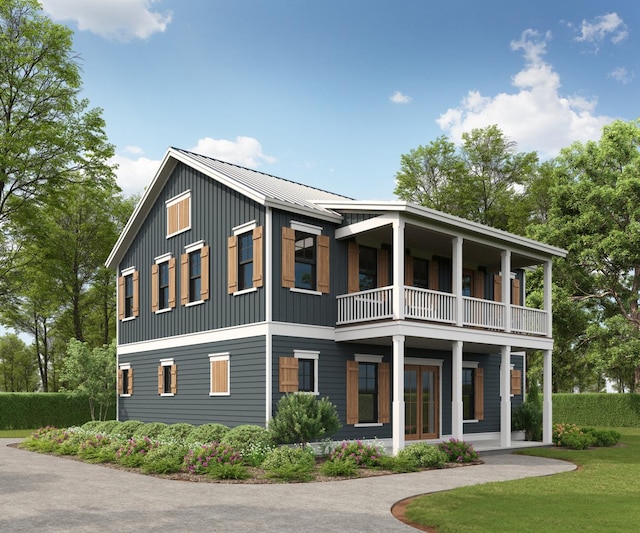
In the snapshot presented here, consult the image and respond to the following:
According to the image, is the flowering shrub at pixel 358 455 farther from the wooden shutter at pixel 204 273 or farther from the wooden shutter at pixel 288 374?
the wooden shutter at pixel 204 273

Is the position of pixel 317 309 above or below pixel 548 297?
below

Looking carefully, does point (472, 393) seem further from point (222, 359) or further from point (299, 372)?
point (222, 359)

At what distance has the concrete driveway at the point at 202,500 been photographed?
10172 mm

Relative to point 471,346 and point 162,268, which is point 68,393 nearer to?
point 162,268

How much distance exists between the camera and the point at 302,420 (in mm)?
17547

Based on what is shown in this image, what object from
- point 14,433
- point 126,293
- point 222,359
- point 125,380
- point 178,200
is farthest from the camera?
point 14,433

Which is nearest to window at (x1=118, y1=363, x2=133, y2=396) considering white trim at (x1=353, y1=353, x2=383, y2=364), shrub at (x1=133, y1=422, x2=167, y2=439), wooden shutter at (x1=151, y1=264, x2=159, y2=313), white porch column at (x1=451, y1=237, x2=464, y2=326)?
wooden shutter at (x1=151, y1=264, x2=159, y2=313)

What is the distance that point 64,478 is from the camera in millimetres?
15352

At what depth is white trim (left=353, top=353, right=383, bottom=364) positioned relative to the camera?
68.6 ft

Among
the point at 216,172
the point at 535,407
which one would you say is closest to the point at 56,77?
the point at 216,172

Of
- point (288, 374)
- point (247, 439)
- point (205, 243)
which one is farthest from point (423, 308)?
point (205, 243)

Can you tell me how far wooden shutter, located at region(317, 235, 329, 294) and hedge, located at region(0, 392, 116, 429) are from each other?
60.5ft

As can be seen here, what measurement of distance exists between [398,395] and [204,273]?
23.8ft

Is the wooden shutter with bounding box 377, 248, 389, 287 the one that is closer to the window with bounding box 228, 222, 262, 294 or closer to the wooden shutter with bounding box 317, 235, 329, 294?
the wooden shutter with bounding box 317, 235, 329, 294
